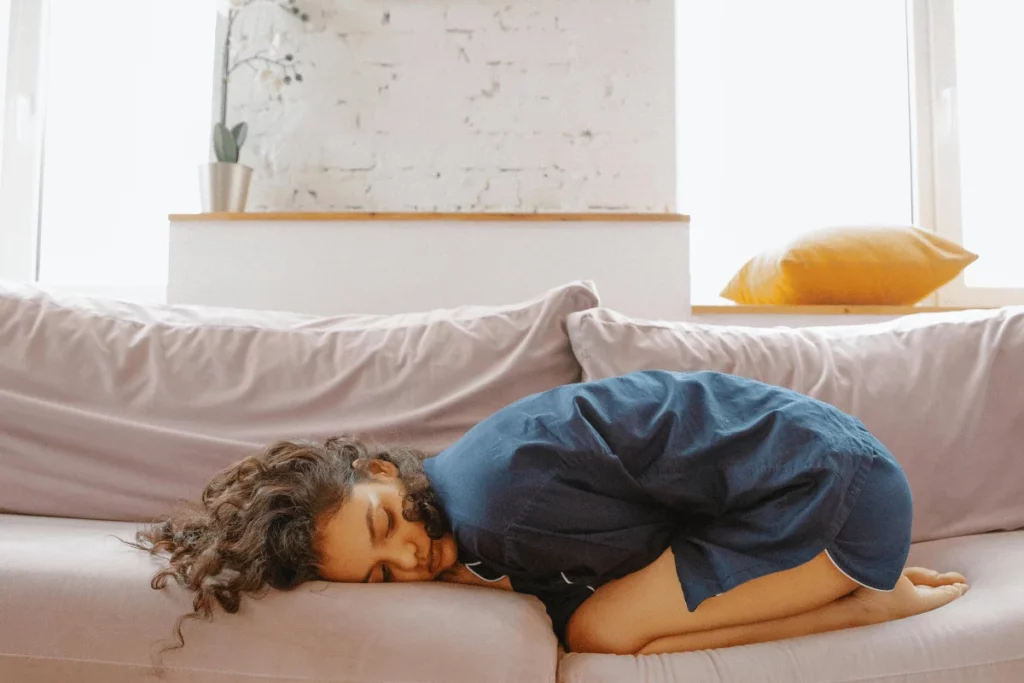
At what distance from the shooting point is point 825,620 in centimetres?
97

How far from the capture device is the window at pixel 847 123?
8.45 ft

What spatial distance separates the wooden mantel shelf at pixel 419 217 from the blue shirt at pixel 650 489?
1.04 meters

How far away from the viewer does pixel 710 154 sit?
2676 mm

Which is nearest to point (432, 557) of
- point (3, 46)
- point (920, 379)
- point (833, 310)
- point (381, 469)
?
point (381, 469)

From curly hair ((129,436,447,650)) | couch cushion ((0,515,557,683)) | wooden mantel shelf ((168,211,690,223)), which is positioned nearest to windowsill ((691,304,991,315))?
wooden mantel shelf ((168,211,690,223))

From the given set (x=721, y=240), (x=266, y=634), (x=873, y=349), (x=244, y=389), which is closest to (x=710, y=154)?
(x=721, y=240)

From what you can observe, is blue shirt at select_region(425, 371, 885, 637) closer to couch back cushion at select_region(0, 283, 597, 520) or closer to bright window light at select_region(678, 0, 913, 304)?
couch back cushion at select_region(0, 283, 597, 520)

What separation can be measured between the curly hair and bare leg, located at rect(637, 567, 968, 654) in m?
0.35

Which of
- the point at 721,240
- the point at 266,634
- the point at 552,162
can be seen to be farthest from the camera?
the point at 721,240

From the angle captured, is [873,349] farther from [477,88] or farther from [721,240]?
[477,88]

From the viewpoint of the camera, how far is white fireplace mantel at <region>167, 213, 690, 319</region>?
81.0 inches

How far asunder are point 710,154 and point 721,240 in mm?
297

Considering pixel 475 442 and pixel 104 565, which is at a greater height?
pixel 475 442

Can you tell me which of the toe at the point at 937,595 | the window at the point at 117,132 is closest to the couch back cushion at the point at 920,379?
the toe at the point at 937,595
